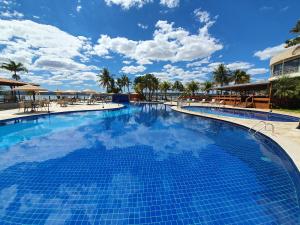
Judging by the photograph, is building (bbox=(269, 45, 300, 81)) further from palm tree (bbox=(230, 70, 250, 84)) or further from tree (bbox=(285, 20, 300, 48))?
palm tree (bbox=(230, 70, 250, 84))

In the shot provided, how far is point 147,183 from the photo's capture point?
3949mm

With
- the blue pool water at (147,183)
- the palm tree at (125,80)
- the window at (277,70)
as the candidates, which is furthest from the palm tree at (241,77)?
the blue pool water at (147,183)

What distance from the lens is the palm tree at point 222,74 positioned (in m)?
42.8

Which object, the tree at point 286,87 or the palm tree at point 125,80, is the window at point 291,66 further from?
the palm tree at point 125,80

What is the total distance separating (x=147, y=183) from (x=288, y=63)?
77.7 ft

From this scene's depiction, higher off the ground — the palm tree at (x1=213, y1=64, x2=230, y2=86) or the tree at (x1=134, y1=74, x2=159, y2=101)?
the palm tree at (x1=213, y1=64, x2=230, y2=86)

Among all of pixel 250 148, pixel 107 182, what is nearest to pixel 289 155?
pixel 250 148

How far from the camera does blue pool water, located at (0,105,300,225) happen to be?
2.87m

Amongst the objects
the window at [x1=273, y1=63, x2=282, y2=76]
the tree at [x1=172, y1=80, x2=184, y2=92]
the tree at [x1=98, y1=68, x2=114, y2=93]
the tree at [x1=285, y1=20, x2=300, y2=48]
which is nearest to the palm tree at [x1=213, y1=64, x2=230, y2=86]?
the tree at [x1=172, y1=80, x2=184, y2=92]

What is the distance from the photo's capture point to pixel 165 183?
3.93 metres

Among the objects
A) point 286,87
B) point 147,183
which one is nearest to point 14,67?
point 147,183

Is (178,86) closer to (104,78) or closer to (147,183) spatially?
(104,78)

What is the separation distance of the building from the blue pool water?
1683 cm

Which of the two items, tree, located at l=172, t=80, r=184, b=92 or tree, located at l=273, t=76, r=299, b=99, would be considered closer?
tree, located at l=273, t=76, r=299, b=99
